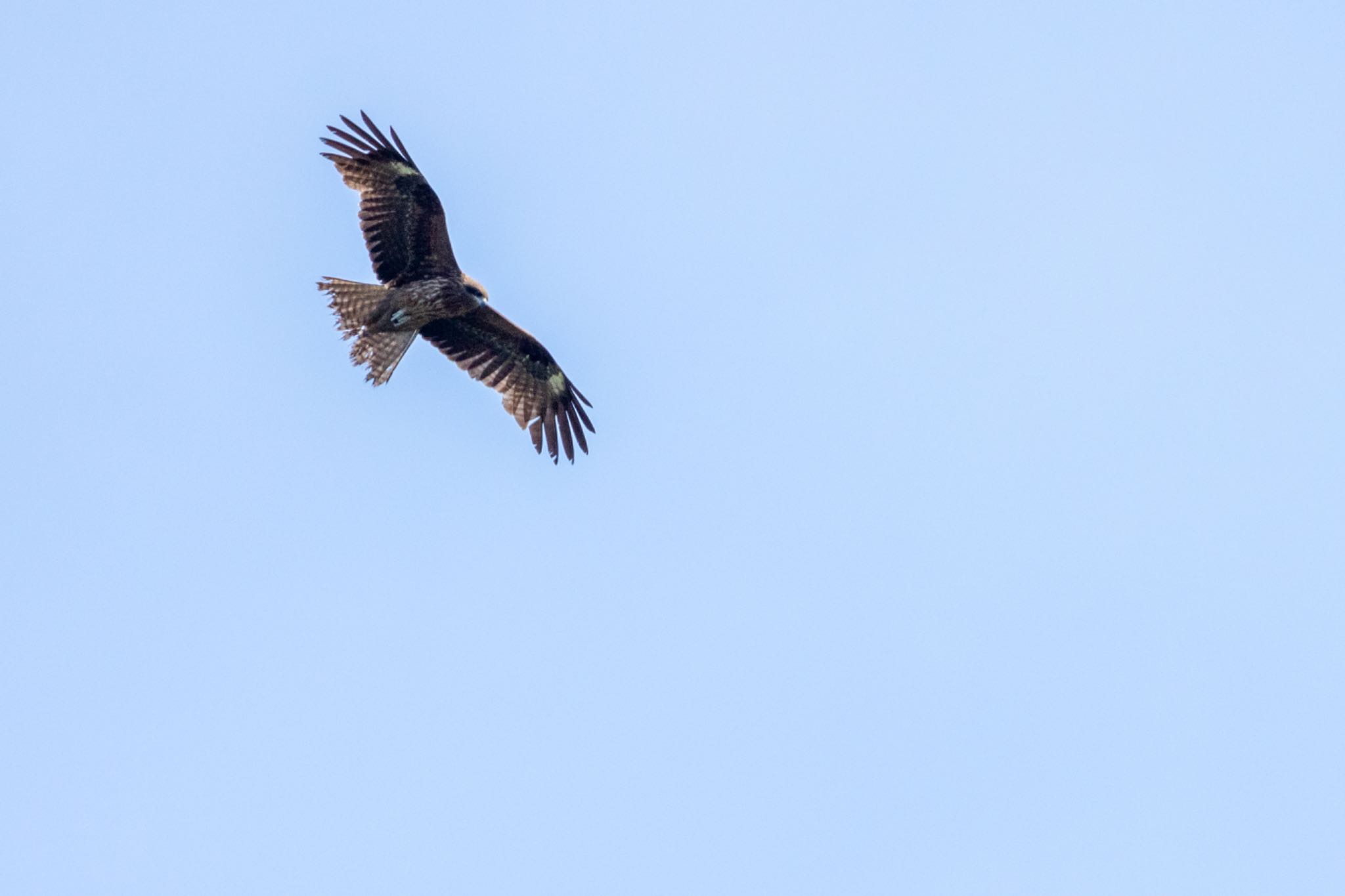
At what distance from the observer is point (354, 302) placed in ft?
56.3

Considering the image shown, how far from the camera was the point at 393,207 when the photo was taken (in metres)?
17.1

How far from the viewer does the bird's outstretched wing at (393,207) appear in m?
17.0

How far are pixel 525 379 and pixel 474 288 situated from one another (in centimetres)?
139

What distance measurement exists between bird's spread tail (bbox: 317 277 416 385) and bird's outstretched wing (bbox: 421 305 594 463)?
2.44ft

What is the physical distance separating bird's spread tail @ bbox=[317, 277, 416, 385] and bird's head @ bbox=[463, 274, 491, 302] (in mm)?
751

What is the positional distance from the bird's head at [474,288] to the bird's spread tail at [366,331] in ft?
2.46

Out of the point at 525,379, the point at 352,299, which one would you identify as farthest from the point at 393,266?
the point at 525,379

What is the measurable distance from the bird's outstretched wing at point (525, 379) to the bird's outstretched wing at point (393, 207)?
107 cm

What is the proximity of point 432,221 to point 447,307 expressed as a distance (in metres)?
0.91

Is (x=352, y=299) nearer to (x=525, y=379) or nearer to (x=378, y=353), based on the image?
(x=378, y=353)

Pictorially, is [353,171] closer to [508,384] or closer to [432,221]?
[432,221]

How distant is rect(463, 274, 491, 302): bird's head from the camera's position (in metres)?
17.3

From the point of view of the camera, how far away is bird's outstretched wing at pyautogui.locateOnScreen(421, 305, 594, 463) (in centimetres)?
1819

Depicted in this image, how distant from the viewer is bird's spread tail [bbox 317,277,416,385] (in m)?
17.1
